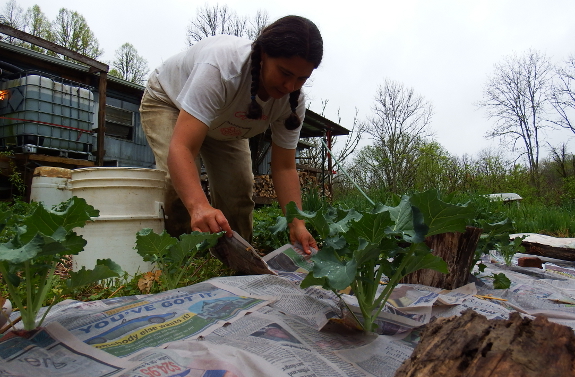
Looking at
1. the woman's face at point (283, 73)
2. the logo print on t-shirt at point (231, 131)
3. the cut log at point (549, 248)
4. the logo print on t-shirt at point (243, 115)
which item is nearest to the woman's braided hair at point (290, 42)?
the woman's face at point (283, 73)

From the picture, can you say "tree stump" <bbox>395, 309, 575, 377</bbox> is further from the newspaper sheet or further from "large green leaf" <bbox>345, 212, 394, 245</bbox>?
the newspaper sheet

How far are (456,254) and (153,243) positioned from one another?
1.51 metres

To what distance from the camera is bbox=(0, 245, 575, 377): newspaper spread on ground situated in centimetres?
97

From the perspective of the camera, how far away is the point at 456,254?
6.77ft

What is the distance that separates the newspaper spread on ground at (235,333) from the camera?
3.19ft

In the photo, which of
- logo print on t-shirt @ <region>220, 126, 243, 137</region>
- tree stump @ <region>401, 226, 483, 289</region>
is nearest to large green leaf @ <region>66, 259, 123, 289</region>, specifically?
logo print on t-shirt @ <region>220, 126, 243, 137</region>

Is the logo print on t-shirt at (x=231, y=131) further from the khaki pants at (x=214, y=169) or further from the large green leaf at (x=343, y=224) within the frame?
the large green leaf at (x=343, y=224)

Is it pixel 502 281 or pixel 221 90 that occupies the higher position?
pixel 221 90

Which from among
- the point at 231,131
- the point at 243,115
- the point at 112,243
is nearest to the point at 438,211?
the point at 243,115

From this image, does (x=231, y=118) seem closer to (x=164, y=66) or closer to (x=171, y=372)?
(x=164, y=66)

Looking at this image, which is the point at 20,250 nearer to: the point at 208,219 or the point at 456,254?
the point at 208,219

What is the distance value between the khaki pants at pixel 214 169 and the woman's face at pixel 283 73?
911 mm

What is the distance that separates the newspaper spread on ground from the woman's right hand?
238 mm

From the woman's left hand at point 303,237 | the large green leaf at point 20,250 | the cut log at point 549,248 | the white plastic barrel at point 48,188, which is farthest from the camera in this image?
the white plastic barrel at point 48,188
